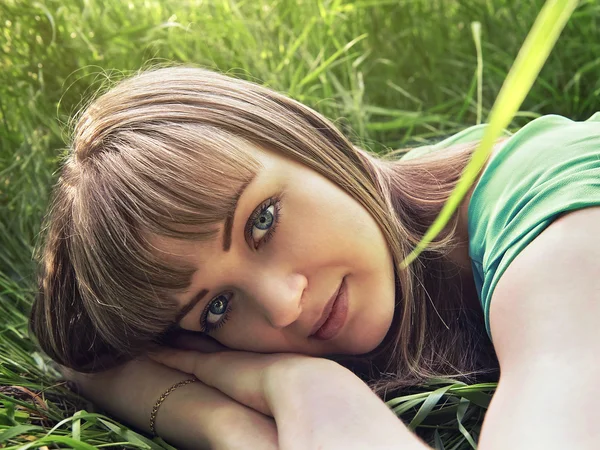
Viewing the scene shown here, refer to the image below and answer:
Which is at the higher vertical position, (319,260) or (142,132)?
(142,132)

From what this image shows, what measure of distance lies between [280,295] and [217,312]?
0.17 m

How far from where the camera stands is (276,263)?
3.69 feet

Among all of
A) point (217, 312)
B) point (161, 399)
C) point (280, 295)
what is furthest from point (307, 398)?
point (161, 399)

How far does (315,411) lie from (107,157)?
56 cm

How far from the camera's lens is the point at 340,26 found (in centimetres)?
227

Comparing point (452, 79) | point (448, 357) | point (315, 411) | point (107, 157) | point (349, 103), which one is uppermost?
point (452, 79)

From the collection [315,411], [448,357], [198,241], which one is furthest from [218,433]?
[448,357]

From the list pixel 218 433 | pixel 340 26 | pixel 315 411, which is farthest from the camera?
pixel 340 26

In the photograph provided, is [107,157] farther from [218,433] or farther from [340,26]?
[340,26]

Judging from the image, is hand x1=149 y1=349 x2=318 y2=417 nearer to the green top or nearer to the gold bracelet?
the gold bracelet

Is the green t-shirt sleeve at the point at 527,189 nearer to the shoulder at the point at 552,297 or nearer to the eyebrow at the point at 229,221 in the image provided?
the shoulder at the point at 552,297

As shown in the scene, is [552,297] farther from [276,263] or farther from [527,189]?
[276,263]

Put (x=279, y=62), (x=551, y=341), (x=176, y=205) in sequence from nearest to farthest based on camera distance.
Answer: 1. (x=551, y=341)
2. (x=176, y=205)
3. (x=279, y=62)

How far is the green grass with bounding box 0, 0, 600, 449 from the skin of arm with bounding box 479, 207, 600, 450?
0.87 m
